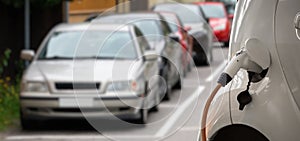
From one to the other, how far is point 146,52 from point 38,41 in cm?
811

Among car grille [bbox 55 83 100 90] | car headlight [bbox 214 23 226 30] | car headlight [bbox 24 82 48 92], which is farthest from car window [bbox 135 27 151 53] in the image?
car headlight [bbox 214 23 226 30]

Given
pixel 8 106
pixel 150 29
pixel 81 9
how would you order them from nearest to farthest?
pixel 150 29
pixel 8 106
pixel 81 9

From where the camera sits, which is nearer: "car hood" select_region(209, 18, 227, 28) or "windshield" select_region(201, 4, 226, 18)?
"car hood" select_region(209, 18, 227, 28)

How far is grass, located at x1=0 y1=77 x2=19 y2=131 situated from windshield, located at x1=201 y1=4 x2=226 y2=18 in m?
14.5

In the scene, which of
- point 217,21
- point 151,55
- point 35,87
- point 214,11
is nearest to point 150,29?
point 151,55

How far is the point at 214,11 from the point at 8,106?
16.1 meters

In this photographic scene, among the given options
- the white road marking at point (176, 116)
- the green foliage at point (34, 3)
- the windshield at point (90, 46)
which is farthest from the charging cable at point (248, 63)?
the green foliage at point (34, 3)

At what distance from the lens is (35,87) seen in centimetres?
945

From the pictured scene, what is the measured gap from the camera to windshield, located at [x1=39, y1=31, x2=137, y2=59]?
8.01 metres

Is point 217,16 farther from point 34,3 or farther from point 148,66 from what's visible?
point 148,66

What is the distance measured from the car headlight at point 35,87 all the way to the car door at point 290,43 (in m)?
6.86

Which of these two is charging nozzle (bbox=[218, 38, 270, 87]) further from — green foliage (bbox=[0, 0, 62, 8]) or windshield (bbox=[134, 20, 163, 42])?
green foliage (bbox=[0, 0, 62, 8])

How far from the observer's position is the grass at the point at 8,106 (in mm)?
9836

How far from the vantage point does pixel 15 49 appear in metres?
15.7
